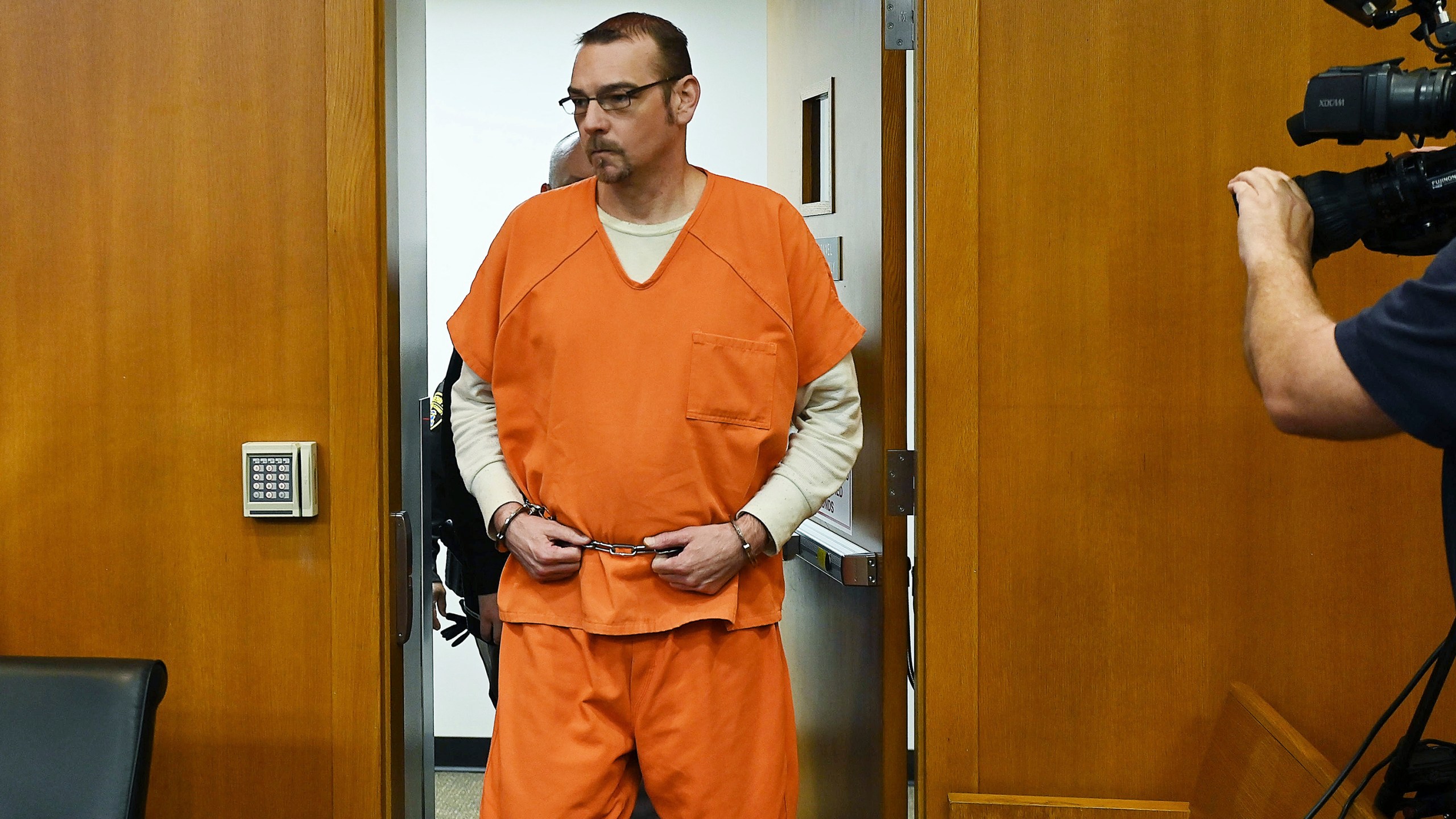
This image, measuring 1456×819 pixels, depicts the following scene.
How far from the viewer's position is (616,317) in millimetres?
1574

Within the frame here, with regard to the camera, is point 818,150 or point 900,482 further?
point 818,150

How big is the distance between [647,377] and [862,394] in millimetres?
488

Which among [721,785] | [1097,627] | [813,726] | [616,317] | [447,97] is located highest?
[447,97]

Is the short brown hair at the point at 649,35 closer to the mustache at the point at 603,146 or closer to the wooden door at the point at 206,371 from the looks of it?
the mustache at the point at 603,146

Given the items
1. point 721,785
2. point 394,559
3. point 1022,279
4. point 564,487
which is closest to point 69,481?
point 394,559

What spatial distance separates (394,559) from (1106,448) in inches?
42.5

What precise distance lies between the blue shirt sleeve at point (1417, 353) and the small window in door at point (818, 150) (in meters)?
1.29

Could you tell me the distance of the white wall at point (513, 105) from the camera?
11.3ft

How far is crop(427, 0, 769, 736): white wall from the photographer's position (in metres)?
3.44

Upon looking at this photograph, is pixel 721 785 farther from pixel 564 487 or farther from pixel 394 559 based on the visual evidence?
pixel 394 559

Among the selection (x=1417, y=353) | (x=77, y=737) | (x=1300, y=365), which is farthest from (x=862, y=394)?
(x=77, y=737)

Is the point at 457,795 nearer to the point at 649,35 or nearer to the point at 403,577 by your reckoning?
the point at 403,577

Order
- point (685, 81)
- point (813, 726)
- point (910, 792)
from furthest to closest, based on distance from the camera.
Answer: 1. point (910, 792)
2. point (813, 726)
3. point (685, 81)

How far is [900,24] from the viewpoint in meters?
1.77
